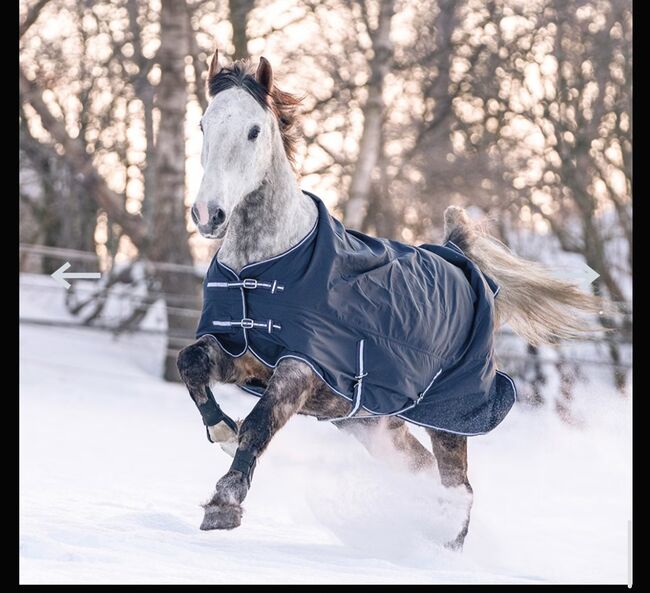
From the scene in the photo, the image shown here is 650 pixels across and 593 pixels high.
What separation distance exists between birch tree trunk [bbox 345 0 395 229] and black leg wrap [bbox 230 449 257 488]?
865 centimetres

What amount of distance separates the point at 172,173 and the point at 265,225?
302 inches

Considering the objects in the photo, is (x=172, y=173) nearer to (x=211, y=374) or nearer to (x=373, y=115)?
(x=373, y=115)

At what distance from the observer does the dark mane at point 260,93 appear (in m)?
4.10

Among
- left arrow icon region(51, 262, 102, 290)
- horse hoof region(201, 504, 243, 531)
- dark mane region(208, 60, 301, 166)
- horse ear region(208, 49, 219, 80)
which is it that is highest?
horse ear region(208, 49, 219, 80)

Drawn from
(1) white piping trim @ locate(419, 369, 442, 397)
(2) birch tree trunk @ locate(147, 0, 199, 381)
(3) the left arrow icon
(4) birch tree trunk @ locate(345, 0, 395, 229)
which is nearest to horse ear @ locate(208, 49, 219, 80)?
(3) the left arrow icon

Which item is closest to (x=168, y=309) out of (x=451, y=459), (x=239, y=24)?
(x=239, y=24)

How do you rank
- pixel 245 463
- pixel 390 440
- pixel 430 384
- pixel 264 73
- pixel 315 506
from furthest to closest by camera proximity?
pixel 390 440
pixel 315 506
pixel 430 384
pixel 264 73
pixel 245 463

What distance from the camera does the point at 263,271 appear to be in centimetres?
410

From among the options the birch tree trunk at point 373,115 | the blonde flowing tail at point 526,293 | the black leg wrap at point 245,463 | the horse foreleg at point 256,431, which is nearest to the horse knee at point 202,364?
the horse foreleg at point 256,431

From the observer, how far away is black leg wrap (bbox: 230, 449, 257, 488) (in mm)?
3748

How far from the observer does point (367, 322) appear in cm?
427

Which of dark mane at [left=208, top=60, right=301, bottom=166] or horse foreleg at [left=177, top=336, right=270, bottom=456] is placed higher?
dark mane at [left=208, top=60, right=301, bottom=166]

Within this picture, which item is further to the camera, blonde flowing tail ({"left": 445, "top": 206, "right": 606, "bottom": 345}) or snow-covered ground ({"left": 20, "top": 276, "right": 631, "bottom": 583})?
blonde flowing tail ({"left": 445, "top": 206, "right": 606, "bottom": 345})

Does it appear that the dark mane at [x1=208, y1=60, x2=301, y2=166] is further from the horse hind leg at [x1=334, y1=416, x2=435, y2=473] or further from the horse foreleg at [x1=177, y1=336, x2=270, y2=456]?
the horse hind leg at [x1=334, y1=416, x2=435, y2=473]
